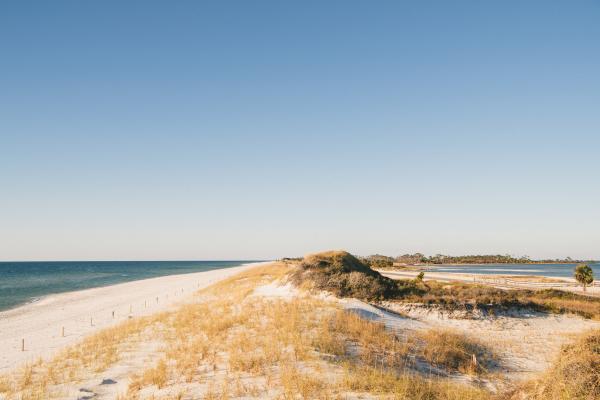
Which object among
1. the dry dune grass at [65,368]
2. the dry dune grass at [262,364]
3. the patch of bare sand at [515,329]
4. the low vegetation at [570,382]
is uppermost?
the low vegetation at [570,382]

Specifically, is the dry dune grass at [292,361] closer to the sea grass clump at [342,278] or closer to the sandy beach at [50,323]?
the sandy beach at [50,323]

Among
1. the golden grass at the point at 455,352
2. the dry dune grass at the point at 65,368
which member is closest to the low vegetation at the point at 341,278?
the golden grass at the point at 455,352

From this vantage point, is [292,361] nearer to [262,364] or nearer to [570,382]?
[262,364]

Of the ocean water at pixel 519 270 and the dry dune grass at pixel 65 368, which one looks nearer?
the dry dune grass at pixel 65 368

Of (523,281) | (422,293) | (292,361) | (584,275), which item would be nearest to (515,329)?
(422,293)

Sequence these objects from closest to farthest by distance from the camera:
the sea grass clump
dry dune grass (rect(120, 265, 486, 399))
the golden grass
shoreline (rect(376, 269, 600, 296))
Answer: dry dune grass (rect(120, 265, 486, 399)) < the golden grass < the sea grass clump < shoreline (rect(376, 269, 600, 296))

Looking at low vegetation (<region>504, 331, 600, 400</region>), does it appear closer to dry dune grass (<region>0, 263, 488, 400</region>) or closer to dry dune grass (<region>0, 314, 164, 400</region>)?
dry dune grass (<region>0, 263, 488, 400</region>)

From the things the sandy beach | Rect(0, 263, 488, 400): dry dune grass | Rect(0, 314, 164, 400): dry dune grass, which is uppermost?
Rect(0, 263, 488, 400): dry dune grass

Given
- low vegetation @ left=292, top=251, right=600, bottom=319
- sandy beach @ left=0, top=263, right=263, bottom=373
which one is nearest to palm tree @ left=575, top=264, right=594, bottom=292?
low vegetation @ left=292, top=251, right=600, bottom=319

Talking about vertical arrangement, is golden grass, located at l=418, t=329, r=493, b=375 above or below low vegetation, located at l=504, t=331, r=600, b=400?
below

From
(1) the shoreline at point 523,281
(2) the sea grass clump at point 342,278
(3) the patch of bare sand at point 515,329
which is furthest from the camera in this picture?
(1) the shoreline at point 523,281

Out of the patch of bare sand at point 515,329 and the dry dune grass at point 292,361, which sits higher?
the dry dune grass at point 292,361

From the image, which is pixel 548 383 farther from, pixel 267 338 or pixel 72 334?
pixel 72 334

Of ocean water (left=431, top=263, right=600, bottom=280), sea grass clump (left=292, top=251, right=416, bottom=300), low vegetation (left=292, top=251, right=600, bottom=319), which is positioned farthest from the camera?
ocean water (left=431, top=263, right=600, bottom=280)
